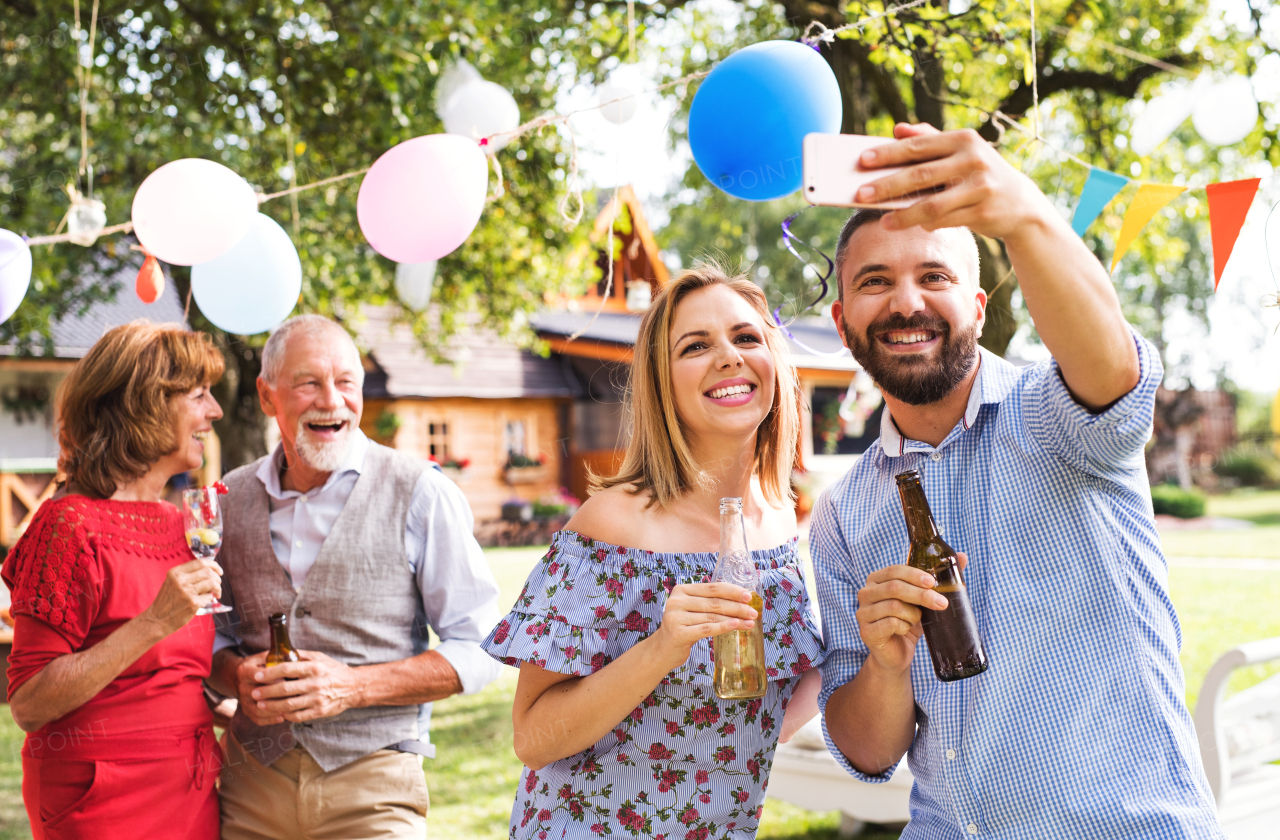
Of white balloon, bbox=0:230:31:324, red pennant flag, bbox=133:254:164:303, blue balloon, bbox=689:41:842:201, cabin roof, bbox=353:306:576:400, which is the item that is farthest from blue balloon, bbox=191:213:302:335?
cabin roof, bbox=353:306:576:400

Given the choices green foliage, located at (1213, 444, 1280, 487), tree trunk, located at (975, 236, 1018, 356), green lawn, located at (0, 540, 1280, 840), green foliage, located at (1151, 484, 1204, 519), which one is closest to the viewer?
tree trunk, located at (975, 236, 1018, 356)

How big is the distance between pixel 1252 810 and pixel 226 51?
6446 millimetres

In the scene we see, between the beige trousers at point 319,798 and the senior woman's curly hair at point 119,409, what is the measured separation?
0.84 metres

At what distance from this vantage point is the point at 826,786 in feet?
13.1

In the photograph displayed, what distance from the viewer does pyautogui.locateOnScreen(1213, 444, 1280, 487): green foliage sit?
2448 centimetres

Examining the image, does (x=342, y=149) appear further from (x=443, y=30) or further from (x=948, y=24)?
(x=948, y=24)

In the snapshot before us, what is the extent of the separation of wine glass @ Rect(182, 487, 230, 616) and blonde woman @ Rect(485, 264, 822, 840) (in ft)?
2.83

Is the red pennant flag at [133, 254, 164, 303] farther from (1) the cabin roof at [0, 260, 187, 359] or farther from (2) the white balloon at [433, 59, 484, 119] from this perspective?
(1) the cabin roof at [0, 260, 187, 359]

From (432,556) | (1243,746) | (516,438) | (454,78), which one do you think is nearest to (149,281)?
(432,556)

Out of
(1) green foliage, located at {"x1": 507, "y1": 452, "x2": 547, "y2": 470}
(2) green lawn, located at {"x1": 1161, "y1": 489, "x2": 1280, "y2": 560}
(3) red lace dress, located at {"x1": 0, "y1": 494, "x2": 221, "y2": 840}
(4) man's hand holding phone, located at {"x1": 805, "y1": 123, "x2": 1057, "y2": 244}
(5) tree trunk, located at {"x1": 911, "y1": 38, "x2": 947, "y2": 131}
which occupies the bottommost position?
(2) green lawn, located at {"x1": 1161, "y1": 489, "x2": 1280, "y2": 560}

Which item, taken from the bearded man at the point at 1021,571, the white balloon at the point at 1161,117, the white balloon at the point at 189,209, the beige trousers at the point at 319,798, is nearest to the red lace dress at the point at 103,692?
the beige trousers at the point at 319,798

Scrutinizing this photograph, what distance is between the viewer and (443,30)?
553 centimetres

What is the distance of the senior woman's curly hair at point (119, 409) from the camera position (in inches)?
95.7

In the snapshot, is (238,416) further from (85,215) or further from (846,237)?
(846,237)
